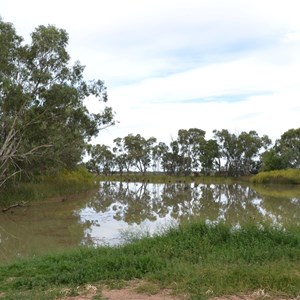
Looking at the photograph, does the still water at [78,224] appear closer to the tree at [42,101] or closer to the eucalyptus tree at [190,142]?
the tree at [42,101]

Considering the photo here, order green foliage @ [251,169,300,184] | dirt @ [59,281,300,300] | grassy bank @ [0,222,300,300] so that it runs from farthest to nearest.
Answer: green foliage @ [251,169,300,184]
grassy bank @ [0,222,300,300]
dirt @ [59,281,300,300]

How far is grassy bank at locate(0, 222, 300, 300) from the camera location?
4962mm

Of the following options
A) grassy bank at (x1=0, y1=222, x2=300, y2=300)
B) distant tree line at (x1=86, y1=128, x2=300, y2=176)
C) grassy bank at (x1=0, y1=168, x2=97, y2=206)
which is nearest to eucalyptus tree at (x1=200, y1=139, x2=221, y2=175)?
distant tree line at (x1=86, y1=128, x2=300, y2=176)

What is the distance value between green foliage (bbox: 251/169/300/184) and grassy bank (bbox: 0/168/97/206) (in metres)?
24.3

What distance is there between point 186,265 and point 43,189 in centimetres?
2120

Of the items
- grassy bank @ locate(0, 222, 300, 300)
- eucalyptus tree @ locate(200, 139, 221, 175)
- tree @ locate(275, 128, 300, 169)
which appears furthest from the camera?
eucalyptus tree @ locate(200, 139, 221, 175)

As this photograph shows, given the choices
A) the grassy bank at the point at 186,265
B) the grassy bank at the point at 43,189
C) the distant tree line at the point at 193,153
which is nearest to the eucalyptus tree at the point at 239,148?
the distant tree line at the point at 193,153

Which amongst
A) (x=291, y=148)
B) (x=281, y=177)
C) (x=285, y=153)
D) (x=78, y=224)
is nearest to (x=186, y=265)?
(x=78, y=224)

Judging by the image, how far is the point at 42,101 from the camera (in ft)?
62.0

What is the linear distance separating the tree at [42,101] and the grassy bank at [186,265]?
11.8 m

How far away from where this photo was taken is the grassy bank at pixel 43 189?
21791 mm

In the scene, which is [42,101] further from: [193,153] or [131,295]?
[193,153]

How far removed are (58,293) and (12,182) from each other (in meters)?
17.7

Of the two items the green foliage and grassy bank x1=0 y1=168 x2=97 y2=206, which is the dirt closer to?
grassy bank x1=0 y1=168 x2=97 y2=206
